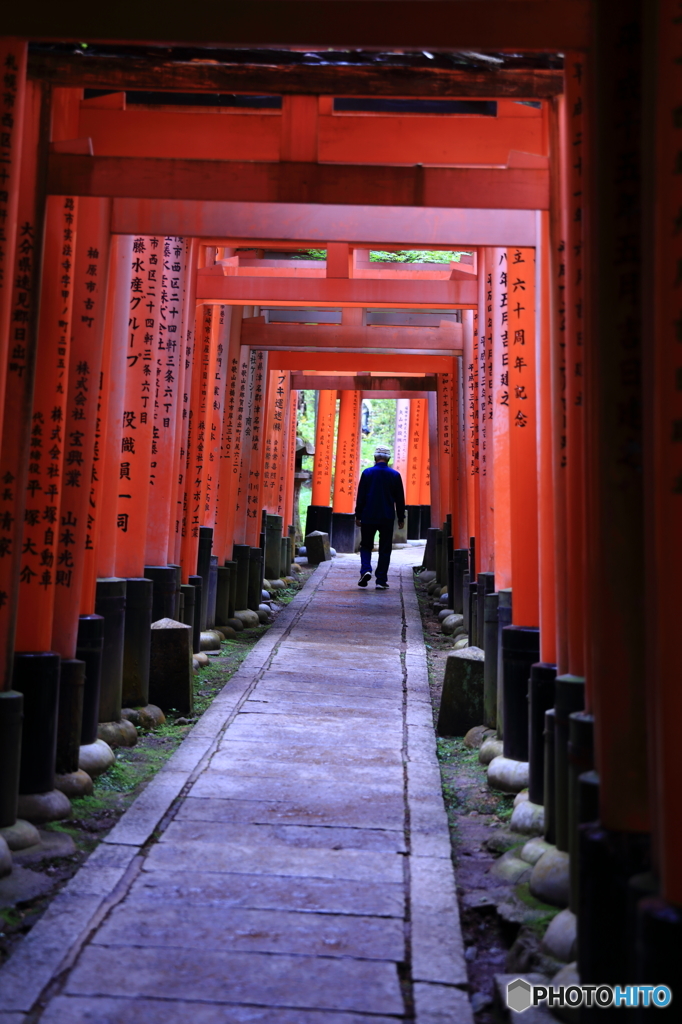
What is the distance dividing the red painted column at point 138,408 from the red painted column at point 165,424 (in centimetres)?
33

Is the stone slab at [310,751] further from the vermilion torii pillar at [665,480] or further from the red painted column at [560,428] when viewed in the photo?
the vermilion torii pillar at [665,480]

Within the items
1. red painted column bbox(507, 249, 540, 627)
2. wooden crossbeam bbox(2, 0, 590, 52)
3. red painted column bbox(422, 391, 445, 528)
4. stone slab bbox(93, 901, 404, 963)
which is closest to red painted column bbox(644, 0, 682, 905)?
wooden crossbeam bbox(2, 0, 590, 52)

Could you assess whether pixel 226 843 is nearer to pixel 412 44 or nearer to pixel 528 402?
pixel 528 402

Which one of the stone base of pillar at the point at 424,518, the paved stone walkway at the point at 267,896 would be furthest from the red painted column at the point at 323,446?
the paved stone walkway at the point at 267,896

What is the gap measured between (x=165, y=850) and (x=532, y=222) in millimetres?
3503

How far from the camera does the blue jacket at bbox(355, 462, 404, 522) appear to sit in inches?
531

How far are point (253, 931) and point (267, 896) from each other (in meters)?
0.30

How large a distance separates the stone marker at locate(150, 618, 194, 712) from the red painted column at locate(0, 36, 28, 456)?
324 centimetres

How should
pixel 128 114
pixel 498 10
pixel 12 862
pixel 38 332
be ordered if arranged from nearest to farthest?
pixel 498 10 < pixel 12 862 < pixel 38 332 < pixel 128 114

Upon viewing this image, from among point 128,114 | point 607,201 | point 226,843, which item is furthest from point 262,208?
point 226,843

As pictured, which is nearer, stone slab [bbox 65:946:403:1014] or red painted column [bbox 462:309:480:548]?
stone slab [bbox 65:946:403:1014]

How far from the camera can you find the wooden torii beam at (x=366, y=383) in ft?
51.8

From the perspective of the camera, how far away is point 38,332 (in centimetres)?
433

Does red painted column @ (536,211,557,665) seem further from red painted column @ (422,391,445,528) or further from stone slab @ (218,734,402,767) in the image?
red painted column @ (422,391,445,528)
